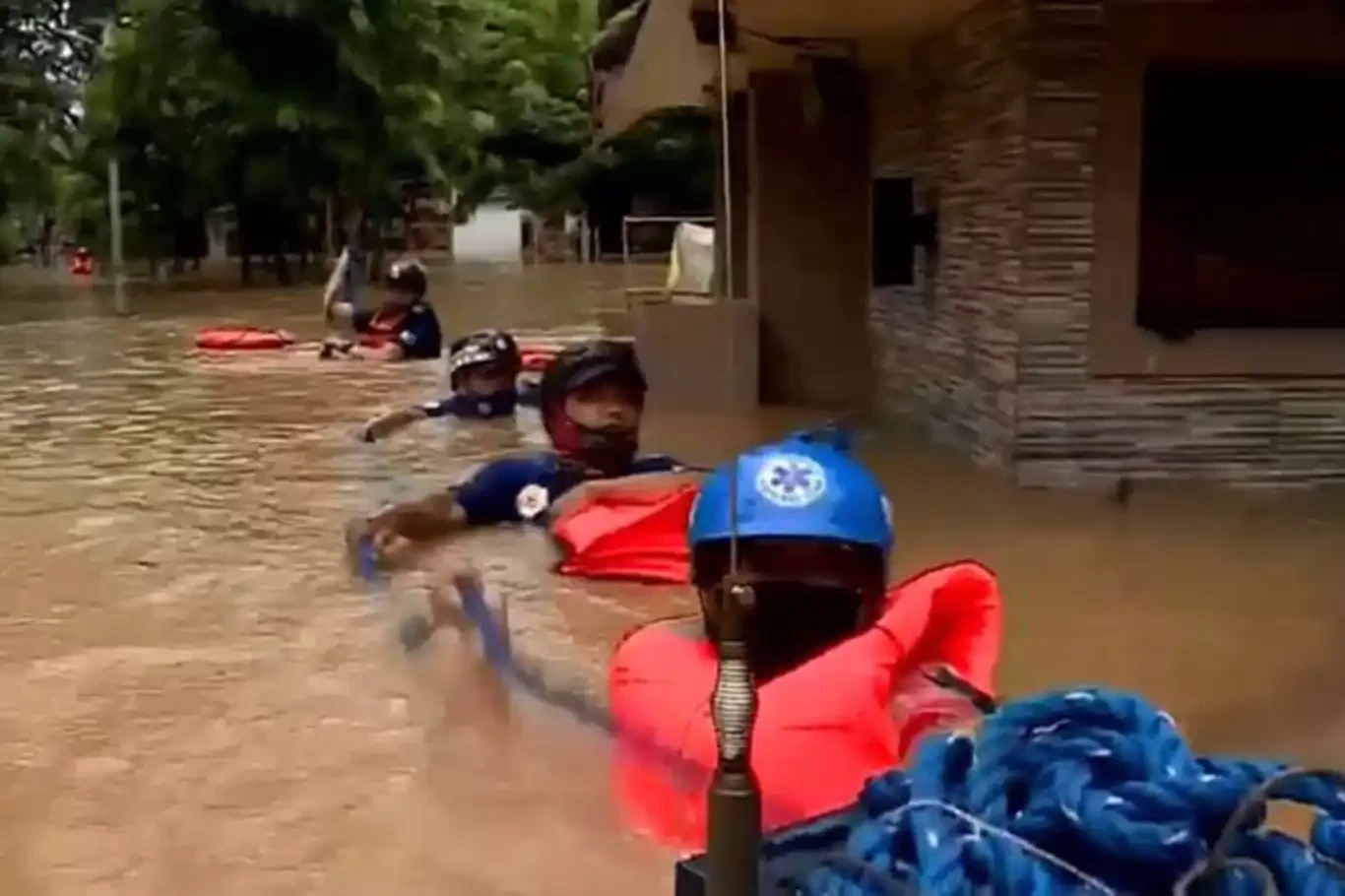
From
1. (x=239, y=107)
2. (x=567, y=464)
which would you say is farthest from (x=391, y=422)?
(x=239, y=107)

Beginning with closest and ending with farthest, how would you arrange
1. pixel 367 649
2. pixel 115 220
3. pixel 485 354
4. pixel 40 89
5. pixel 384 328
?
pixel 367 649 < pixel 485 354 < pixel 384 328 < pixel 40 89 < pixel 115 220

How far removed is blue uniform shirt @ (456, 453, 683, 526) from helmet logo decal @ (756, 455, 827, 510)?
3.88 meters

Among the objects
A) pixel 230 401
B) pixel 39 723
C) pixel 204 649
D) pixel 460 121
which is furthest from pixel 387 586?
pixel 460 121

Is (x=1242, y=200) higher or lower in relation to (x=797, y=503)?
higher

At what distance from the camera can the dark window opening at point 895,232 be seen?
1113 cm

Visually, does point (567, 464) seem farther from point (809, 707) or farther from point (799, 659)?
point (809, 707)

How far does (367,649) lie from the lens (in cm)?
580

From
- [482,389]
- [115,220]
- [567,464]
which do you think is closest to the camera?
[567,464]

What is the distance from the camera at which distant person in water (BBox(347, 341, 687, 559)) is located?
299 inches

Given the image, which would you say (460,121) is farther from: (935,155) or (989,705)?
(989,705)

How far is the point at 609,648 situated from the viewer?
19.1 feet

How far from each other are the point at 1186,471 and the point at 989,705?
17.8 feet

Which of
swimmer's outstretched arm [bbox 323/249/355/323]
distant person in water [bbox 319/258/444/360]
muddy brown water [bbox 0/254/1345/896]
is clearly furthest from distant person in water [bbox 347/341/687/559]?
swimmer's outstretched arm [bbox 323/249/355/323]

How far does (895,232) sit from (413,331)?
568 cm
